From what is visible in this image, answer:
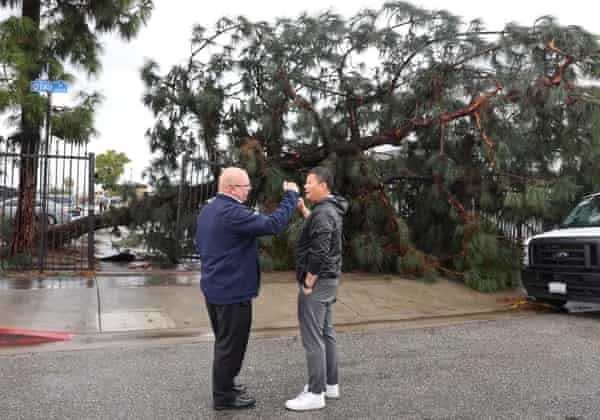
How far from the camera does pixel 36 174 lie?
10227mm

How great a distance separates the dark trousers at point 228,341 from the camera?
13.6ft

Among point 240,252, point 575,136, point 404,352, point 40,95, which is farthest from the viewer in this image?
point 575,136

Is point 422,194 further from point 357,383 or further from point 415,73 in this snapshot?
point 357,383

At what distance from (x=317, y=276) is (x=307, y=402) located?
3.00 ft

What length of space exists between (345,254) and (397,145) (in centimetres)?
222

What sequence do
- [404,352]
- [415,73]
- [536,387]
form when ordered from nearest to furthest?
[536,387], [404,352], [415,73]

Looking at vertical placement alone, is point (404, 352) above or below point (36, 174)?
below

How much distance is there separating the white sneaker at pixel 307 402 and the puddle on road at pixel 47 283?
5.15 meters

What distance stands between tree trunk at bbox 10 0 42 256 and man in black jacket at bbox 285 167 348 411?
7.38 m

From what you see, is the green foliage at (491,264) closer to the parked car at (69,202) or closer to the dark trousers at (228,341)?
the dark trousers at (228,341)

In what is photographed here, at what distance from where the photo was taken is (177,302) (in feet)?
26.1

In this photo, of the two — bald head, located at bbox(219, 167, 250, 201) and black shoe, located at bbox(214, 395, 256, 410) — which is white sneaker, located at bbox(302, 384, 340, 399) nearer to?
black shoe, located at bbox(214, 395, 256, 410)

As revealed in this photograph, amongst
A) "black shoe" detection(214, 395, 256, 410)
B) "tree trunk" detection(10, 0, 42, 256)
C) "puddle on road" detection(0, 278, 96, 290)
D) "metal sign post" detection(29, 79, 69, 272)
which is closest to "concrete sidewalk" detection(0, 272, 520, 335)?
"puddle on road" detection(0, 278, 96, 290)

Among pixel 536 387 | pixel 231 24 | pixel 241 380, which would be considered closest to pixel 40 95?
pixel 231 24
